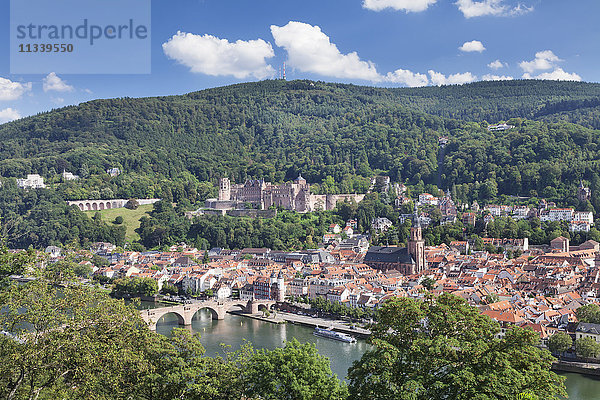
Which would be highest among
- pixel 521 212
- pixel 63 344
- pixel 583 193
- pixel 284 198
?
pixel 583 193

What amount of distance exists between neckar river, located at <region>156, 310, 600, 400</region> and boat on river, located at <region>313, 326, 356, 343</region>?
1.05ft

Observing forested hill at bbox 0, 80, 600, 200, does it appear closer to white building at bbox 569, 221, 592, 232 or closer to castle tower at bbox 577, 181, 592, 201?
castle tower at bbox 577, 181, 592, 201

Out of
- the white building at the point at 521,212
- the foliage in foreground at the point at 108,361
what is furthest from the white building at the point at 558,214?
the foliage in foreground at the point at 108,361

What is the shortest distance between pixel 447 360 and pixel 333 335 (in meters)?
20.0

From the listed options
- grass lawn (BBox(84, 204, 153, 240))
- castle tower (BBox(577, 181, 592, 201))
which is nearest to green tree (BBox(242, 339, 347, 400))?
castle tower (BBox(577, 181, 592, 201))

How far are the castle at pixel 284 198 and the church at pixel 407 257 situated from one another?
22686 millimetres

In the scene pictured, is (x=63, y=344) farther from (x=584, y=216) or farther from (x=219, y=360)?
(x=584, y=216)

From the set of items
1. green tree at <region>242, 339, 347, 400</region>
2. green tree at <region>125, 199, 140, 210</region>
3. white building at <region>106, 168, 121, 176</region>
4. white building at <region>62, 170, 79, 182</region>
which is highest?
white building at <region>106, 168, 121, 176</region>

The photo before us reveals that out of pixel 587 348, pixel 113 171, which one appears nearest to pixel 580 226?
pixel 587 348

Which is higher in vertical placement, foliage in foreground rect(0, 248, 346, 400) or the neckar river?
foliage in foreground rect(0, 248, 346, 400)

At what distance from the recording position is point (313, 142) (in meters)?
111

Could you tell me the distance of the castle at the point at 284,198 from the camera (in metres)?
75.9

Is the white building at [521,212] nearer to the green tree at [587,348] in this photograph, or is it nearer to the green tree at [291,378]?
the green tree at [587,348]

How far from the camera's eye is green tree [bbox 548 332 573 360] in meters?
27.0
